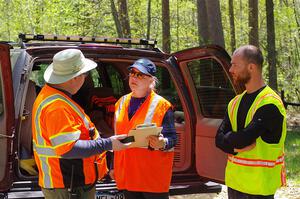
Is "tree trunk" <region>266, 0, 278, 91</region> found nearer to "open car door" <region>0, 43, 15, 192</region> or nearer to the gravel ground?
the gravel ground

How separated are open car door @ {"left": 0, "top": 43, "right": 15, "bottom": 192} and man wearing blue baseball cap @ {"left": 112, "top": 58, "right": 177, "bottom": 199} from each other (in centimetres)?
99

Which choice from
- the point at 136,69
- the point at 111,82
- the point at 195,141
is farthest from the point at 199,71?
the point at 111,82

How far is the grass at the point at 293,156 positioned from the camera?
811 centimetres

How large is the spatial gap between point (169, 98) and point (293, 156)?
5450 millimetres

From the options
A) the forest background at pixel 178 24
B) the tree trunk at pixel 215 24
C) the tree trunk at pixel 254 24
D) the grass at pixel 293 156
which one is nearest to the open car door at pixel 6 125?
the grass at pixel 293 156

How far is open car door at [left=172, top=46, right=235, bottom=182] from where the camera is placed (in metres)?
4.68

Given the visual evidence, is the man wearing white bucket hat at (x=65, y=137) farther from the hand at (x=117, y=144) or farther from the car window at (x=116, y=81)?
the car window at (x=116, y=81)

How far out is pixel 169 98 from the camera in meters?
5.45

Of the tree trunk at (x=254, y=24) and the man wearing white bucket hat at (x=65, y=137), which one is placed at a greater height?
the tree trunk at (x=254, y=24)

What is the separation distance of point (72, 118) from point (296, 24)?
26.6m

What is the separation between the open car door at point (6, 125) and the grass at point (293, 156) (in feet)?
16.4

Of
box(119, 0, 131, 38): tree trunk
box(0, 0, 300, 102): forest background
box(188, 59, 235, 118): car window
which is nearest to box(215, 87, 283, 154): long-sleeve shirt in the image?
box(188, 59, 235, 118): car window

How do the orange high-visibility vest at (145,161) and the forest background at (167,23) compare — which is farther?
the forest background at (167,23)

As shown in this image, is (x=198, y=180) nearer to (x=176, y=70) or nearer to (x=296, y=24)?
(x=176, y=70)
